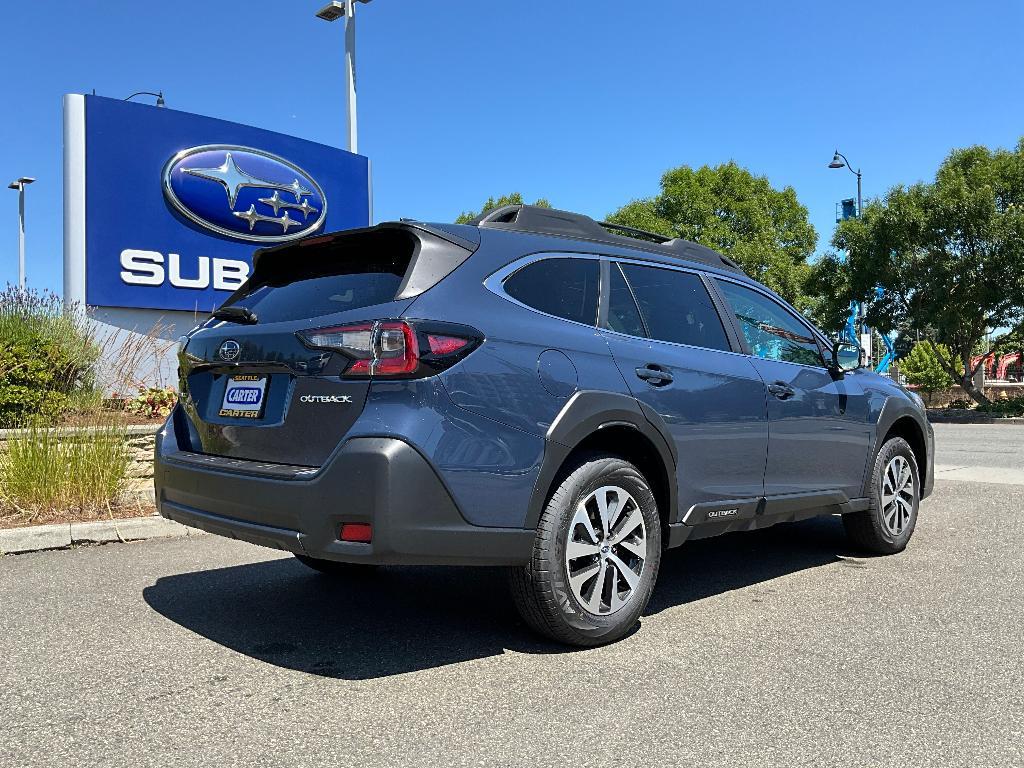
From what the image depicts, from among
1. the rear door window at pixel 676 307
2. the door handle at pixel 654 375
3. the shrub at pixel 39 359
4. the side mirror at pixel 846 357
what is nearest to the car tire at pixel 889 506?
the side mirror at pixel 846 357

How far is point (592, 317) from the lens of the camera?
3.98m

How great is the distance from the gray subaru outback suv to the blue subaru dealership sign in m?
7.51

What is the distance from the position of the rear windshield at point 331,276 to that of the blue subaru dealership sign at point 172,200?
24.5 feet

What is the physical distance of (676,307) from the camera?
450 centimetres

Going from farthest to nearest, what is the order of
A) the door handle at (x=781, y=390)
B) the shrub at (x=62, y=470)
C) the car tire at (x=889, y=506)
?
the shrub at (x=62, y=470) < the car tire at (x=889, y=506) < the door handle at (x=781, y=390)

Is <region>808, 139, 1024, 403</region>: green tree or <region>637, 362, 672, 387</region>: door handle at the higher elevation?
<region>808, 139, 1024, 403</region>: green tree

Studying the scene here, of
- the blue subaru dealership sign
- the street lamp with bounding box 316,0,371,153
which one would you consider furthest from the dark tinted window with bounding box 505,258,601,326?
the street lamp with bounding box 316,0,371,153

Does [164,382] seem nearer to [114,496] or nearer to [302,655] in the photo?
[114,496]

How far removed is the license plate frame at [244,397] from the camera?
3.58 metres

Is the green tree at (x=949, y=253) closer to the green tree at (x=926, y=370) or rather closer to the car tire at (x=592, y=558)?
the green tree at (x=926, y=370)

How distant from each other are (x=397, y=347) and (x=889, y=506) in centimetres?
386

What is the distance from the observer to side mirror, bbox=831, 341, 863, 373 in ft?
17.6

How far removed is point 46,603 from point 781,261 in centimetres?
3552

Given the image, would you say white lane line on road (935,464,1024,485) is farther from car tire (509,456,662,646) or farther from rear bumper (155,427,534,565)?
rear bumper (155,427,534,565)
